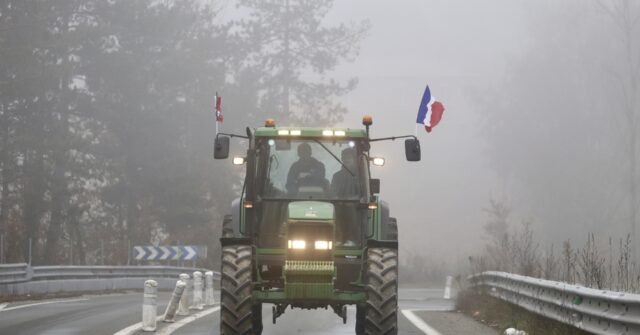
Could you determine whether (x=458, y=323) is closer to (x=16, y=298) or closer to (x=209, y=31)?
(x=16, y=298)

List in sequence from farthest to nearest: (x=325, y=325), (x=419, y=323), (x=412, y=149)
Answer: (x=419, y=323), (x=325, y=325), (x=412, y=149)

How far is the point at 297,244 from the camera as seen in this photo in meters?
11.6

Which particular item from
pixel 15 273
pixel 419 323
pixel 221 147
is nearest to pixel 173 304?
pixel 419 323

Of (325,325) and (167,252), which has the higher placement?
(167,252)

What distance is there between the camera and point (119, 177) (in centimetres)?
4838

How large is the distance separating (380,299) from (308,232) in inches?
42.7

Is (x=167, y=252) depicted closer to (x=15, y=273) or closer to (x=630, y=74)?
(x=15, y=273)

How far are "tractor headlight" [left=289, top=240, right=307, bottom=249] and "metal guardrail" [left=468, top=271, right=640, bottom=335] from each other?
3.07 m

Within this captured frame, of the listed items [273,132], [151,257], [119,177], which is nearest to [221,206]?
[119,177]

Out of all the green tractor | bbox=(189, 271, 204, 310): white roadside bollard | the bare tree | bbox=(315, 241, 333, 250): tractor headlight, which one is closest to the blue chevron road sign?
bbox=(189, 271, 204, 310): white roadside bollard

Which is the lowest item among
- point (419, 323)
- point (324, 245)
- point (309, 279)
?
point (419, 323)

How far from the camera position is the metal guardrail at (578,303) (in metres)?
9.73

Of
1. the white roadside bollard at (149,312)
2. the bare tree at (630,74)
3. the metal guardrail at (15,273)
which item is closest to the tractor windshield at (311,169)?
the white roadside bollard at (149,312)

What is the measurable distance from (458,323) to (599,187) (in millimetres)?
40384
